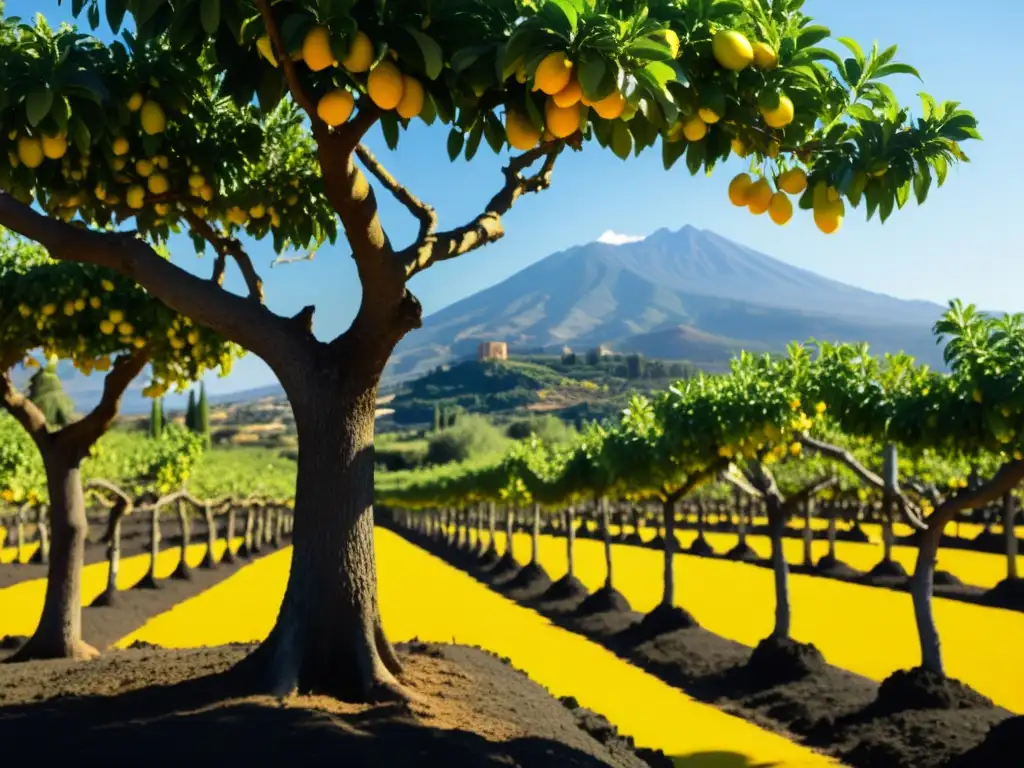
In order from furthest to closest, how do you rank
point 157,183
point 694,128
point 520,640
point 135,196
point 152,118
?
1. point 520,640
2. point 135,196
3. point 157,183
4. point 152,118
5. point 694,128

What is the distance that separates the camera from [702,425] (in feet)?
42.5

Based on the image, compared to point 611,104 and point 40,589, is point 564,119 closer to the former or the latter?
point 611,104

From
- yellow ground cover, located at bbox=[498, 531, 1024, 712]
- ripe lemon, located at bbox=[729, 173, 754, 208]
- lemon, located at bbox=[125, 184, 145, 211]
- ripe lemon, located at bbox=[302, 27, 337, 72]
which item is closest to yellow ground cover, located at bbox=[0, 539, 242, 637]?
yellow ground cover, located at bbox=[498, 531, 1024, 712]

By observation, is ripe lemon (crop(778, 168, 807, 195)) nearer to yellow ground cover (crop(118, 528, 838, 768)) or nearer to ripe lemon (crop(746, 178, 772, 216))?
ripe lemon (crop(746, 178, 772, 216))

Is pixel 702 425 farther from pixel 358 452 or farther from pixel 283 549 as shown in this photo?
pixel 283 549

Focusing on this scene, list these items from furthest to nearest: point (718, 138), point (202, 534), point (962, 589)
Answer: point (202, 534), point (962, 589), point (718, 138)

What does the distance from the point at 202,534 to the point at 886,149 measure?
5187 centimetres

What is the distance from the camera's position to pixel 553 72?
9.66 feet

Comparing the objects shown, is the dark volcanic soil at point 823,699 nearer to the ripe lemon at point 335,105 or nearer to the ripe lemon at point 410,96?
the ripe lemon at point 410,96

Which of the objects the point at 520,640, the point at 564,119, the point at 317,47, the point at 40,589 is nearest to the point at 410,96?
the point at 317,47

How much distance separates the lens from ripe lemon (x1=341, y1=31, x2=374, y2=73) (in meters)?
3.35

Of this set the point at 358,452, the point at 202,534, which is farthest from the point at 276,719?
the point at 202,534

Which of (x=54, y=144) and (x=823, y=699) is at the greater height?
(x=54, y=144)

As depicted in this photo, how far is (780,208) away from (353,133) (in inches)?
93.9
